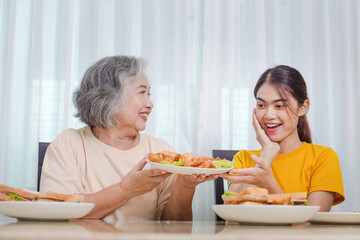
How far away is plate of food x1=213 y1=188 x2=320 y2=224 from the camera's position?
82 centimetres

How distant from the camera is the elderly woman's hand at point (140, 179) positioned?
1.37 meters

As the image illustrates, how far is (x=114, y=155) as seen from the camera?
1723 millimetres

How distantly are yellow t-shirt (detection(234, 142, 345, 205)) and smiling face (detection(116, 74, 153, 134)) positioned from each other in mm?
509

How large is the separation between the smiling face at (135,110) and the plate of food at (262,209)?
94 cm

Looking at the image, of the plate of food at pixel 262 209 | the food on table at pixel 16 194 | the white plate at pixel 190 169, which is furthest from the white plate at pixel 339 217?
the food on table at pixel 16 194

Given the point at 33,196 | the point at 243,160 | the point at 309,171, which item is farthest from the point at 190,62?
the point at 33,196

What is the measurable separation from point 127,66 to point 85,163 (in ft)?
1.58

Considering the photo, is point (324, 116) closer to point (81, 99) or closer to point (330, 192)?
point (330, 192)

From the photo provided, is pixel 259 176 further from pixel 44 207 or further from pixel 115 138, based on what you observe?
pixel 44 207

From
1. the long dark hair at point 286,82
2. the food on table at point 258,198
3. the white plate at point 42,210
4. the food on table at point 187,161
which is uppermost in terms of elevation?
the long dark hair at point 286,82

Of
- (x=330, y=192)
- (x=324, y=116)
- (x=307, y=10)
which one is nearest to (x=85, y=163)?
(x=330, y=192)

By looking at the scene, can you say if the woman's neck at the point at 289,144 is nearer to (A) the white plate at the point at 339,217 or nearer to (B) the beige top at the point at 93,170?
(B) the beige top at the point at 93,170

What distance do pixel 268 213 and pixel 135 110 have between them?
3.45 ft

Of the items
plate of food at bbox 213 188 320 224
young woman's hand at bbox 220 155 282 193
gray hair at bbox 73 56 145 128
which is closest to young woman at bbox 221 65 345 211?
young woman's hand at bbox 220 155 282 193
